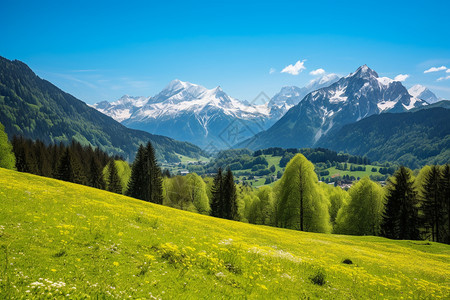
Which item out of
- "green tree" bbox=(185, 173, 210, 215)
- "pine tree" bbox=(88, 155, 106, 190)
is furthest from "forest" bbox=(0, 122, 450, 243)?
"green tree" bbox=(185, 173, 210, 215)

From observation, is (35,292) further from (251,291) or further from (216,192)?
(216,192)

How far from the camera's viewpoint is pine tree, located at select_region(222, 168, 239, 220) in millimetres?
79375

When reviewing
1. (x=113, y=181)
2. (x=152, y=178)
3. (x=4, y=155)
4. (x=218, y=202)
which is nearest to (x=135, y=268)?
(x=218, y=202)

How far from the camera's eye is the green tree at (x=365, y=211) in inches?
2675

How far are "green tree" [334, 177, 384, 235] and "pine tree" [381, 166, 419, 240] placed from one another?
251 inches

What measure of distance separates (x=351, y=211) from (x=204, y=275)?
2670 inches

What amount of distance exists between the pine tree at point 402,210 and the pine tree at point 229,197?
40.9 m

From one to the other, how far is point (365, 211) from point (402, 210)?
9896mm

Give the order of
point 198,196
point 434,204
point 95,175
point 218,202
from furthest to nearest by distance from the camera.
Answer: point 198,196 < point 95,175 < point 218,202 < point 434,204

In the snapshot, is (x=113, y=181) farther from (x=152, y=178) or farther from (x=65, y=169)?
(x=152, y=178)

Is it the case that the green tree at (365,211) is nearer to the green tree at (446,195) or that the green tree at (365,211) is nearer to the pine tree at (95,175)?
the green tree at (446,195)

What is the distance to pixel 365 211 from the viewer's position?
224ft

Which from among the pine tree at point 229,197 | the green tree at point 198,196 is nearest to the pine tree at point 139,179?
the green tree at point 198,196

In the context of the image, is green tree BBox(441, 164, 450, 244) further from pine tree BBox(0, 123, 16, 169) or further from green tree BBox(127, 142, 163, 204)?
pine tree BBox(0, 123, 16, 169)
